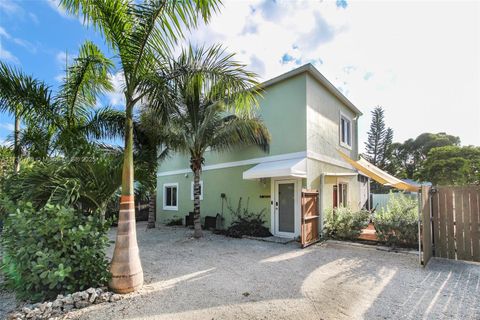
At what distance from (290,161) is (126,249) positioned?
774 centimetres

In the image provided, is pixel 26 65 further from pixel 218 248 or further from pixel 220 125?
pixel 218 248

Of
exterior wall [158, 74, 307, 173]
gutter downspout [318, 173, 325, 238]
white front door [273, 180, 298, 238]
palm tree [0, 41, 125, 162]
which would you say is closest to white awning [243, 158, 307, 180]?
exterior wall [158, 74, 307, 173]

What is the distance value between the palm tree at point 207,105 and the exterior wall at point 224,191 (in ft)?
7.03

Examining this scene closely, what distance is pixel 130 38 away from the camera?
5.29 metres

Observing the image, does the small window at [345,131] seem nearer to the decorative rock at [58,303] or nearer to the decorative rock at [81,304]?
the decorative rock at [81,304]

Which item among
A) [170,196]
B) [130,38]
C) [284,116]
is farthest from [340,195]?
[130,38]

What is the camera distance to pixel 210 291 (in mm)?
5234

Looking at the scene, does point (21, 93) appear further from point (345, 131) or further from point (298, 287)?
point (345, 131)

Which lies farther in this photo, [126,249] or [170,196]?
[170,196]

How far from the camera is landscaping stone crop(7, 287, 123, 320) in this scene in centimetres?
416

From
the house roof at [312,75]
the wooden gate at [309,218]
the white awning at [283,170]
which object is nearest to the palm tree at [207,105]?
the white awning at [283,170]

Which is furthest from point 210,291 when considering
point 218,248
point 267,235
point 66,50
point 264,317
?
point 66,50

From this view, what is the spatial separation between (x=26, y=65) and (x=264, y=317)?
26.6 feet

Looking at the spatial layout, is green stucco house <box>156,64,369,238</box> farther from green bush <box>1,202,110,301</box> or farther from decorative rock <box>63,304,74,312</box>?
decorative rock <box>63,304,74,312</box>
